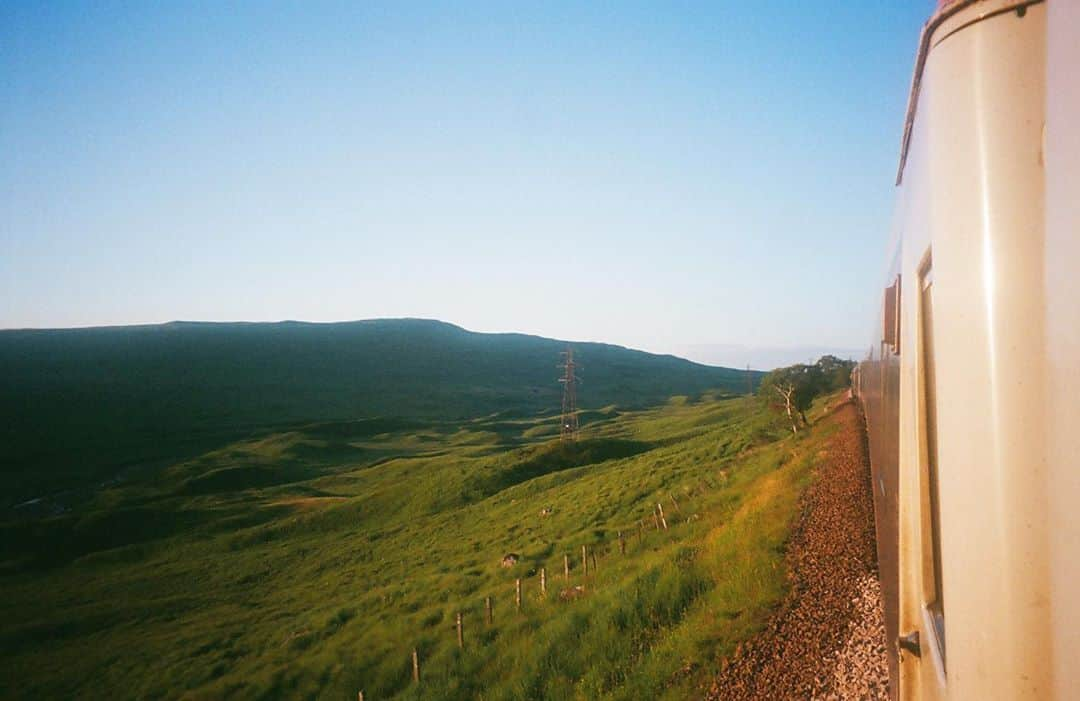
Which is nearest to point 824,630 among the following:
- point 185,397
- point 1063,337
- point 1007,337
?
point 1007,337

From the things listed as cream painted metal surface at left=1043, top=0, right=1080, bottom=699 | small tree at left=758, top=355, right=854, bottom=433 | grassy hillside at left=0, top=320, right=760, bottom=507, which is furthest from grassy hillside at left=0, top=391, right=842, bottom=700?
grassy hillside at left=0, top=320, right=760, bottom=507

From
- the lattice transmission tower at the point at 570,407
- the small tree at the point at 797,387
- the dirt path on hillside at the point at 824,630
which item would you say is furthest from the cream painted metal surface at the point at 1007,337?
the lattice transmission tower at the point at 570,407

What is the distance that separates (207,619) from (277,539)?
17.7 m

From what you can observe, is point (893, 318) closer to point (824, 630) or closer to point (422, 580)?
point (824, 630)

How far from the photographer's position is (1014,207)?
1572mm

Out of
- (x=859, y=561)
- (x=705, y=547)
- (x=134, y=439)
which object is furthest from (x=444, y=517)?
(x=134, y=439)

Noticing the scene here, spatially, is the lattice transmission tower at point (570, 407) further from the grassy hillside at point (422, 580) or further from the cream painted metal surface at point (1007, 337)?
the cream painted metal surface at point (1007, 337)

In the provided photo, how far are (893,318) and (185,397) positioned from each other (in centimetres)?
16623

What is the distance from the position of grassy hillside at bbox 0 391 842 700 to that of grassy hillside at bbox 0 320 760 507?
37552 millimetres

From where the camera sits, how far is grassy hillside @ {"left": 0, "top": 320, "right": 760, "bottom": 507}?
329 ft

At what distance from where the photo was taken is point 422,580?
26281 millimetres

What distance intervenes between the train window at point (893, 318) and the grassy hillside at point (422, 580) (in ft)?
20.6

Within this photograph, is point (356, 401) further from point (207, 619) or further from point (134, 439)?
point (207, 619)

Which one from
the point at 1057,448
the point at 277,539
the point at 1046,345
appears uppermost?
the point at 1046,345
